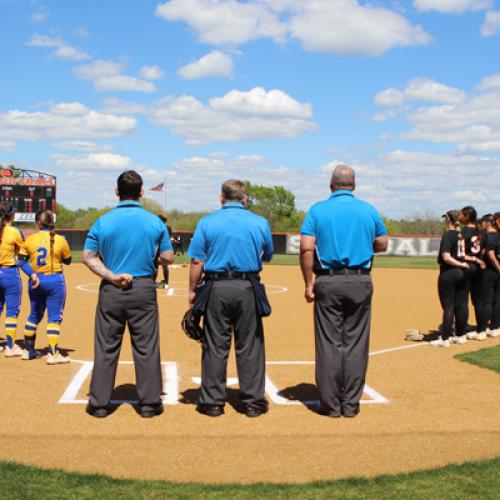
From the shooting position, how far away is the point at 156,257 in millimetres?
5988

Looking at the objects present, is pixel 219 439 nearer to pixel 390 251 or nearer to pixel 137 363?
pixel 137 363

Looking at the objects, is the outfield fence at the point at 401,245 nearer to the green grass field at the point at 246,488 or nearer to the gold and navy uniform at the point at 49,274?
the gold and navy uniform at the point at 49,274

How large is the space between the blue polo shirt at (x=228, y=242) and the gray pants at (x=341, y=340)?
0.67 metres

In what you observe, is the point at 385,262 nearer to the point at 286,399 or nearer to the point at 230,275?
the point at 286,399

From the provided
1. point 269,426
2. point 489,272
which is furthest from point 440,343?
point 269,426

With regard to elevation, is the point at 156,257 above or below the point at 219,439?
above

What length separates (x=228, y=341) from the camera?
232 inches

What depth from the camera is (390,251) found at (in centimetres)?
4700

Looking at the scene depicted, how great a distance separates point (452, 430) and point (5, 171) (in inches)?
1673

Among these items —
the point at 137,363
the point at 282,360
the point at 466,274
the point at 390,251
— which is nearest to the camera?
the point at 137,363

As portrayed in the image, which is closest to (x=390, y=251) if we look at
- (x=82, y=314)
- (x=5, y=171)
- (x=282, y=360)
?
(x=5, y=171)

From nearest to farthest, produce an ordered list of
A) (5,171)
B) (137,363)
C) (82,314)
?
(137,363), (82,314), (5,171)

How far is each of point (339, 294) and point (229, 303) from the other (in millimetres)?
973

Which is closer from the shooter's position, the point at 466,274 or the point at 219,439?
the point at 219,439
